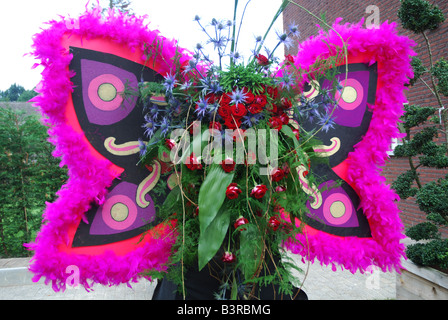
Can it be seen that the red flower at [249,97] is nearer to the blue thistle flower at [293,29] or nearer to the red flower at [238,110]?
the red flower at [238,110]

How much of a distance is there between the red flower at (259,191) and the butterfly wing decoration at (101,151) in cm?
41

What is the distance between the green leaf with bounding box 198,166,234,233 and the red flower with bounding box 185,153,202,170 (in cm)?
5

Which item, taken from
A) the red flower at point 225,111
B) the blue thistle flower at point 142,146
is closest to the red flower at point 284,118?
the red flower at point 225,111

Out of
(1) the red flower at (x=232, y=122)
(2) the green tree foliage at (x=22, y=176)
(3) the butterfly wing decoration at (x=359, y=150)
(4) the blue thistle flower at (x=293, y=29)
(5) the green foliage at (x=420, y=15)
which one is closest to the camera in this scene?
(1) the red flower at (x=232, y=122)

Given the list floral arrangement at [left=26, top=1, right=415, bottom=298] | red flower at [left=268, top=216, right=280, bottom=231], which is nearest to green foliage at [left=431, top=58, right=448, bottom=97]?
floral arrangement at [left=26, top=1, right=415, bottom=298]

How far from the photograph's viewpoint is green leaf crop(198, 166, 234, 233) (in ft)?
3.23

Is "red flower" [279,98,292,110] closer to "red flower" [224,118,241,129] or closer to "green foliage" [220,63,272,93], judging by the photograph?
"green foliage" [220,63,272,93]

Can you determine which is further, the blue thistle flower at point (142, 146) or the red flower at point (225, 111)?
the blue thistle flower at point (142, 146)

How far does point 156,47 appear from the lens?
1215mm

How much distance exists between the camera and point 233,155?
105cm

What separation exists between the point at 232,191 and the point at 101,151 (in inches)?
24.3

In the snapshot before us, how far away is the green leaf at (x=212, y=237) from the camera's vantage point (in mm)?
979
